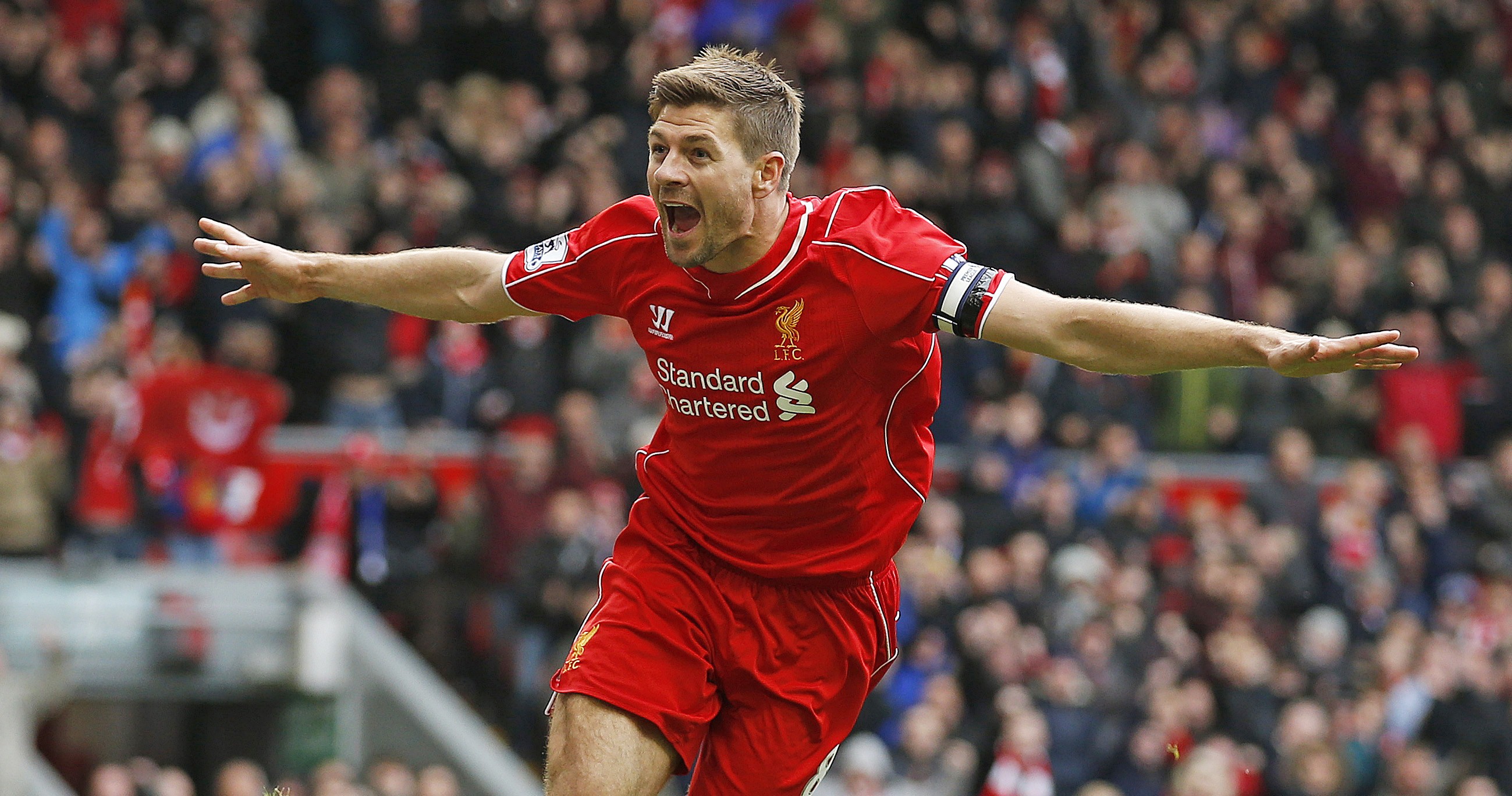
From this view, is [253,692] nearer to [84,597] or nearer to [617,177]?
[84,597]

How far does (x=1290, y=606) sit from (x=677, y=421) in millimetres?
10470

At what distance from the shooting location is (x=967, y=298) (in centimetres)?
579

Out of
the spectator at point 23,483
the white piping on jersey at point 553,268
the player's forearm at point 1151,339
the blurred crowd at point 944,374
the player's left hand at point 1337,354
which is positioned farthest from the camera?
the blurred crowd at point 944,374

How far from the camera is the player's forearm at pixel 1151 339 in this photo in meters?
5.46

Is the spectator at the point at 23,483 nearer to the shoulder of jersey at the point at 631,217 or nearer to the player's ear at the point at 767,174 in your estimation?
the shoulder of jersey at the point at 631,217

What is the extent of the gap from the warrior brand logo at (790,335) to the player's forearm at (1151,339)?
30.7 inches

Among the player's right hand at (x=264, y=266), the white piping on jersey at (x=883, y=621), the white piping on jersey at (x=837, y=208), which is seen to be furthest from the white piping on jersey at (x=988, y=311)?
the player's right hand at (x=264, y=266)

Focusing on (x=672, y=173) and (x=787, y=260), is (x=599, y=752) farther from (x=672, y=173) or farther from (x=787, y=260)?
(x=672, y=173)

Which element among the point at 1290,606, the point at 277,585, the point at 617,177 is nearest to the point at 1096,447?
the point at 1290,606

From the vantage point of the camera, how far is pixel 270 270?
21.0 ft

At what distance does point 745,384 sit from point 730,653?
85 cm

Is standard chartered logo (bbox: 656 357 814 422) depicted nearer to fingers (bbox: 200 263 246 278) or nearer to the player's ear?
the player's ear

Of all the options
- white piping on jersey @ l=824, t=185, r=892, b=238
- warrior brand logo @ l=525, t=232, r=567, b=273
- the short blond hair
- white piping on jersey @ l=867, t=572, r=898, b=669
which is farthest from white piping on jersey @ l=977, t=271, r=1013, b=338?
warrior brand logo @ l=525, t=232, r=567, b=273

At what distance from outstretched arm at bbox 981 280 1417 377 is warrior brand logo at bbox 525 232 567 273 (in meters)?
1.46
